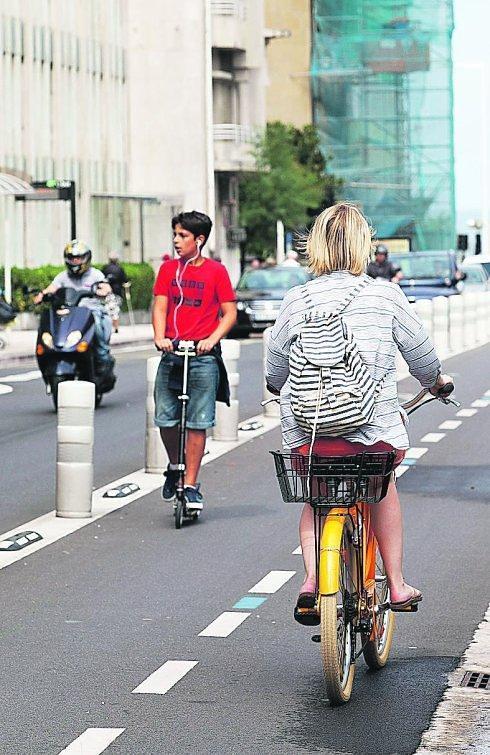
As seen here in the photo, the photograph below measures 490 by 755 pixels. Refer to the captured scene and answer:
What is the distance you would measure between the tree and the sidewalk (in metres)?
16.6

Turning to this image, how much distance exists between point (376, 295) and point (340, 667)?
132 centimetres

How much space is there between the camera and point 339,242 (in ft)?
23.0

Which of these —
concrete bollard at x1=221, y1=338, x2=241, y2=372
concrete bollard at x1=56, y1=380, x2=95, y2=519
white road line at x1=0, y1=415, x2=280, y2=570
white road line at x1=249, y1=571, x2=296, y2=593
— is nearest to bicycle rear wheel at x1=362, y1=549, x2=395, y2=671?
white road line at x1=249, y1=571, x2=296, y2=593

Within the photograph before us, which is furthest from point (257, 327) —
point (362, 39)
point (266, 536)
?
point (362, 39)

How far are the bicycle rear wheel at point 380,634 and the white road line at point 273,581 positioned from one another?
1.82 m

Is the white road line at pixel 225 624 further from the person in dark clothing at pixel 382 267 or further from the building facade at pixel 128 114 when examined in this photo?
the building facade at pixel 128 114

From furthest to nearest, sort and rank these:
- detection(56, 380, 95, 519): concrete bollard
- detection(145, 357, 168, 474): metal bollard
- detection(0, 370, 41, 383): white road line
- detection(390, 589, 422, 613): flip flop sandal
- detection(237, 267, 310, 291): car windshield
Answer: detection(237, 267, 310, 291): car windshield → detection(0, 370, 41, 383): white road line → detection(145, 357, 168, 474): metal bollard → detection(56, 380, 95, 519): concrete bollard → detection(390, 589, 422, 613): flip flop sandal

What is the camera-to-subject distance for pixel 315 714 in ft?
22.1

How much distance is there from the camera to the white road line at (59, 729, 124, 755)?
622 centimetres

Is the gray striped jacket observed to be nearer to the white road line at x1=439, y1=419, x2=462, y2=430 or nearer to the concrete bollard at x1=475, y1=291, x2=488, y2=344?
the white road line at x1=439, y1=419, x2=462, y2=430

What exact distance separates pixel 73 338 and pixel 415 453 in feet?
16.4

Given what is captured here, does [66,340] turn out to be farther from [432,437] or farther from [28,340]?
[28,340]

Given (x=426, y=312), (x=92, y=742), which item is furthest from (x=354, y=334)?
(x=426, y=312)

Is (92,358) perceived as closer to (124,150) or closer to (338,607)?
(338,607)
